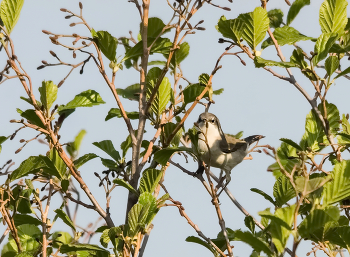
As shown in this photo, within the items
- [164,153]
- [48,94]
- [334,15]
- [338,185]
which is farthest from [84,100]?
[334,15]

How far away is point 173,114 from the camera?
136 inches

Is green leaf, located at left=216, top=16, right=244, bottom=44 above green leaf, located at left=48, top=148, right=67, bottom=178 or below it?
above

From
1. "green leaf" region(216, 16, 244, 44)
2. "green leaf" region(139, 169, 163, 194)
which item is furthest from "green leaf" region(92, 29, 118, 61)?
"green leaf" region(139, 169, 163, 194)

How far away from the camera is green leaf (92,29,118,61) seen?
3158 mm

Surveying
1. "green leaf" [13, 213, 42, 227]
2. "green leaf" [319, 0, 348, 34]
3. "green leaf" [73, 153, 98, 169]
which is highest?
"green leaf" [319, 0, 348, 34]

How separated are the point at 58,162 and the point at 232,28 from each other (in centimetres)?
142

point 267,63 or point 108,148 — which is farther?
point 108,148

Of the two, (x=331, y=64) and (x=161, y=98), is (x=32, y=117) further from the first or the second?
(x=331, y=64)

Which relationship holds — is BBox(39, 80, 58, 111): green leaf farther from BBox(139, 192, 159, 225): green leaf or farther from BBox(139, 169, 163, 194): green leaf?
BBox(139, 192, 159, 225): green leaf

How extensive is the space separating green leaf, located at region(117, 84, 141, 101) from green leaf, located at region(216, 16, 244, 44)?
83 cm

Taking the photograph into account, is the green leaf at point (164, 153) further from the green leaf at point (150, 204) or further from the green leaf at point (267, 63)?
the green leaf at point (267, 63)

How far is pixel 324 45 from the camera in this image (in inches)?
127

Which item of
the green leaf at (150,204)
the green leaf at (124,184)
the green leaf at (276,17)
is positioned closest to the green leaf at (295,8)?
the green leaf at (276,17)

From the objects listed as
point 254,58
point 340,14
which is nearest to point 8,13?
point 254,58
